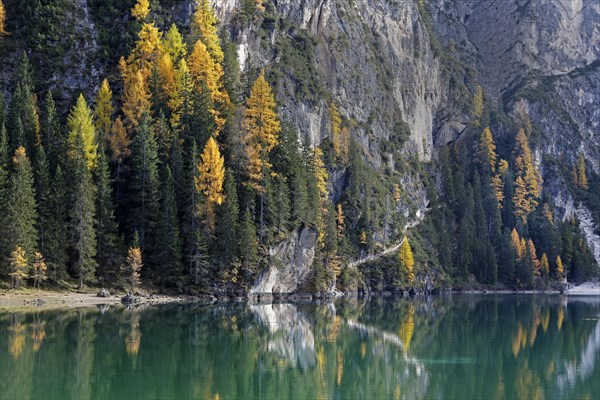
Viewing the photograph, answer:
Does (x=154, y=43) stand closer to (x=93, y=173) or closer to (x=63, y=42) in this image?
(x=63, y=42)

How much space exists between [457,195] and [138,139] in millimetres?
98840

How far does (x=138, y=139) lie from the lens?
80.8m

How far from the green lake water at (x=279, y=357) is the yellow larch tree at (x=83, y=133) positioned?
2056 centimetres

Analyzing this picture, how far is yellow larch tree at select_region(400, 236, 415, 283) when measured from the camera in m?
124

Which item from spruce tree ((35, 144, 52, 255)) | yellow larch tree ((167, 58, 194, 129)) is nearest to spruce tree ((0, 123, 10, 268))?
spruce tree ((35, 144, 52, 255))

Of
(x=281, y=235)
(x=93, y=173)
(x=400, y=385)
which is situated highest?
(x=93, y=173)

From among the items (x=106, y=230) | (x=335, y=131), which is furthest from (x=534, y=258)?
(x=106, y=230)

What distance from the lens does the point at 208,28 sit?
98.8m

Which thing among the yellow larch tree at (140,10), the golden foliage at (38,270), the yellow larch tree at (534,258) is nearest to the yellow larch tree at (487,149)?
the yellow larch tree at (534,258)

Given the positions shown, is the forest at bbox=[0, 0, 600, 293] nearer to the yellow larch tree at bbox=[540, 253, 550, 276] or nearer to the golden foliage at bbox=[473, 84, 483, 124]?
the yellow larch tree at bbox=[540, 253, 550, 276]

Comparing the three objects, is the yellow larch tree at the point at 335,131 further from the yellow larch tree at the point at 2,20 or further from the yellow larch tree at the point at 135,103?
the yellow larch tree at the point at 2,20

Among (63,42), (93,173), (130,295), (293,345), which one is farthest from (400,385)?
(63,42)

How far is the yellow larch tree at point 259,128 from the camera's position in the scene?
86.5 meters

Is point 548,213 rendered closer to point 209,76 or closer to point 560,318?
point 560,318
